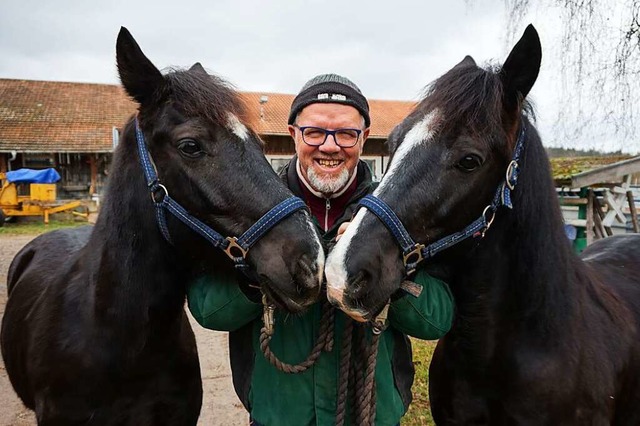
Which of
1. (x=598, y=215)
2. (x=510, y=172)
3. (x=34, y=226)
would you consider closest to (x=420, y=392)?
(x=510, y=172)

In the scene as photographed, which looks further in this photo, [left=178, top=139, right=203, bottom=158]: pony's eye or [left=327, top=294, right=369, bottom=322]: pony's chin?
[left=178, top=139, right=203, bottom=158]: pony's eye

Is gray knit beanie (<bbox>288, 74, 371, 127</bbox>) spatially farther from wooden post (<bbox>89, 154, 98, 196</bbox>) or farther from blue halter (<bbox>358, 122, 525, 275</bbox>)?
wooden post (<bbox>89, 154, 98, 196</bbox>)

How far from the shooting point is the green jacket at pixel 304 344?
1.93m

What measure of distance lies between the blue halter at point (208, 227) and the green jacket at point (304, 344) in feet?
0.59

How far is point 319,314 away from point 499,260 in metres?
0.78

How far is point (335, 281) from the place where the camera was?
1548 millimetres

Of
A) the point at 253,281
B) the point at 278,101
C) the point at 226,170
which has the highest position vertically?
the point at 278,101

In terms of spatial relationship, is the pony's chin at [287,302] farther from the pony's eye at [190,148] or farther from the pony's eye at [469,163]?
the pony's eye at [469,163]

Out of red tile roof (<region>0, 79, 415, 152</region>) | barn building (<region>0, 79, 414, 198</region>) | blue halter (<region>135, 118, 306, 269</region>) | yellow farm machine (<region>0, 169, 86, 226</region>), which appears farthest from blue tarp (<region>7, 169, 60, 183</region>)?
blue halter (<region>135, 118, 306, 269</region>)

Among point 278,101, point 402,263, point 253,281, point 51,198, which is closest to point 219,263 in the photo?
point 253,281

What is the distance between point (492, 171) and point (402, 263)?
0.53m

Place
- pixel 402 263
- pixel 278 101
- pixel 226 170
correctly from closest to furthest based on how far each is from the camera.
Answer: pixel 402 263
pixel 226 170
pixel 278 101

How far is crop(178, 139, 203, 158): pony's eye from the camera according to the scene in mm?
1873

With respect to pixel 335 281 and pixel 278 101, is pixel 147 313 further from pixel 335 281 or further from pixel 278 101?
pixel 278 101
